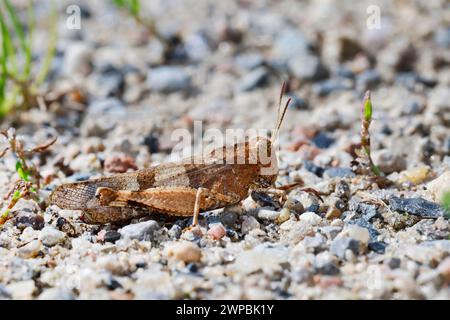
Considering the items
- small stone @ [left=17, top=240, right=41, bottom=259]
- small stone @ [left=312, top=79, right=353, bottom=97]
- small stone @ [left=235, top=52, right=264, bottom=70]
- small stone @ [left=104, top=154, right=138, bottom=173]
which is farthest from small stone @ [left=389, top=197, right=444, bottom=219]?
small stone @ [left=235, top=52, right=264, bottom=70]

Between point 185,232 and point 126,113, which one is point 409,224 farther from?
point 126,113

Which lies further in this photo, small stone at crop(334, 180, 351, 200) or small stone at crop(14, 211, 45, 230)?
small stone at crop(334, 180, 351, 200)

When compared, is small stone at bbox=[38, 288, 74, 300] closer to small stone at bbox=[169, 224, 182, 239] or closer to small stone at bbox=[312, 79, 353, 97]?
small stone at bbox=[169, 224, 182, 239]

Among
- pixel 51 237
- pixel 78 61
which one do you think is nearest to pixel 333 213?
pixel 51 237

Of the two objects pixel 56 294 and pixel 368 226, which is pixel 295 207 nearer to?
pixel 368 226

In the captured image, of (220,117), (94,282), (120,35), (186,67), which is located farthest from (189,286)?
(120,35)

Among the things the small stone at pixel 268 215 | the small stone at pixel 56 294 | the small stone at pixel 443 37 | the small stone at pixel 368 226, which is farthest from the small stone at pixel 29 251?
the small stone at pixel 443 37
